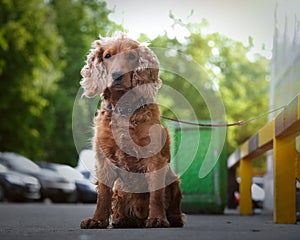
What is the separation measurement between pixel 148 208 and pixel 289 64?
7864 millimetres

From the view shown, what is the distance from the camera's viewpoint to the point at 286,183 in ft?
23.5

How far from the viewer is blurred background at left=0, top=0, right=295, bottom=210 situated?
19561mm

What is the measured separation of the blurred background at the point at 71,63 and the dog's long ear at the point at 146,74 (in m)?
5.98

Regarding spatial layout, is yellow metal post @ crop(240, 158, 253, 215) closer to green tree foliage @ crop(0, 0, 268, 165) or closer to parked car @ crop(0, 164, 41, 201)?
green tree foliage @ crop(0, 0, 268, 165)

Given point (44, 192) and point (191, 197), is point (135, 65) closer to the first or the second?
point (191, 197)

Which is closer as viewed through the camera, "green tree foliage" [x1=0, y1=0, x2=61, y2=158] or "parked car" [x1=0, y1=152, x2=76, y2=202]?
"parked car" [x1=0, y1=152, x2=76, y2=202]

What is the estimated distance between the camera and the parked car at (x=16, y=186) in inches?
790

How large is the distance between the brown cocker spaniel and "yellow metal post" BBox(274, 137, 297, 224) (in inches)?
60.3

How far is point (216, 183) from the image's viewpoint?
11859 mm

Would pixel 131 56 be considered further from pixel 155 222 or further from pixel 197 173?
pixel 197 173

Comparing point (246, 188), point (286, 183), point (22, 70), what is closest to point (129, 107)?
point (286, 183)

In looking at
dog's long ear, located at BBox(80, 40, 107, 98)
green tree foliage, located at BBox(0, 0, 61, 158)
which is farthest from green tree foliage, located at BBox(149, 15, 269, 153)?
dog's long ear, located at BBox(80, 40, 107, 98)

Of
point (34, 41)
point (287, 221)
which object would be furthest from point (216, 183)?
point (34, 41)

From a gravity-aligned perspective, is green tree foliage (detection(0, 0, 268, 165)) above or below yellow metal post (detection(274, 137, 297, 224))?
above
